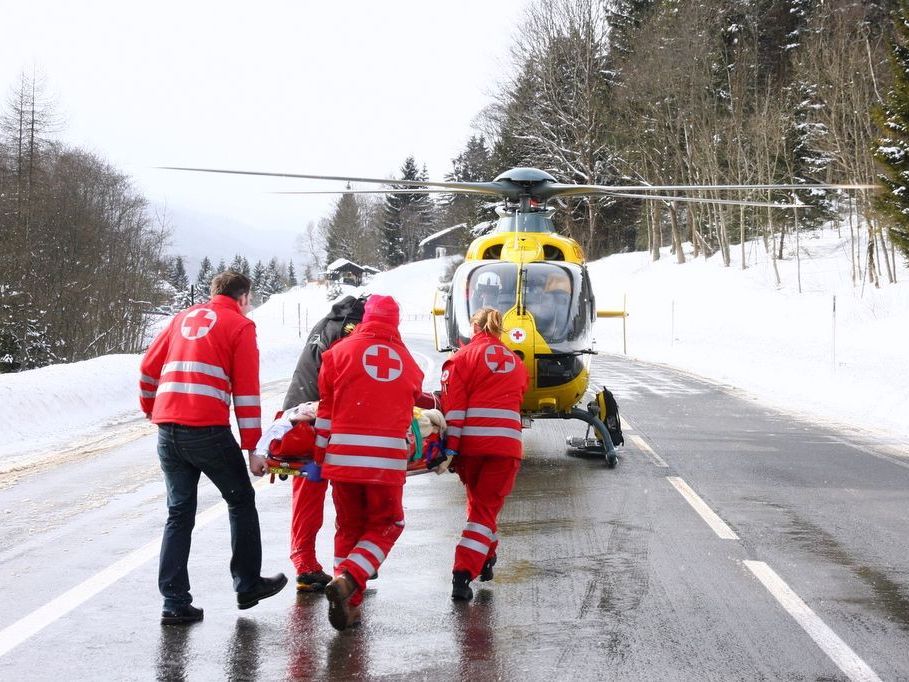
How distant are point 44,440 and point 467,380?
851 cm

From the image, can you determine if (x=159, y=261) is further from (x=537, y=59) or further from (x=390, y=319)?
(x=390, y=319)

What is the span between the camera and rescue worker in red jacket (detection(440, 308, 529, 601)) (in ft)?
18.8

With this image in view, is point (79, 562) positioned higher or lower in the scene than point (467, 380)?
lower

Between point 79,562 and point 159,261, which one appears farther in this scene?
point 159,261

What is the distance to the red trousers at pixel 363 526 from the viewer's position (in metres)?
4.96

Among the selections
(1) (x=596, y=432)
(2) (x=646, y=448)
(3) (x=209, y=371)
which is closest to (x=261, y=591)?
(3) (x=209, y=371)

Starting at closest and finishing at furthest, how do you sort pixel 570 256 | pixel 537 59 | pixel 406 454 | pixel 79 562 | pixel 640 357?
pixel 406 454 < pixel 79 562 < pixel 570 256 < pixel 640 357 < pixel 537 59

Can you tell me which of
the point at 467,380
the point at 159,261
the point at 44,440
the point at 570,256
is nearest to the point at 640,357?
the point at 570,256

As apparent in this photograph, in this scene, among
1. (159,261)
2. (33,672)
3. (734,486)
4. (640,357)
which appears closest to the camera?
(33,672)

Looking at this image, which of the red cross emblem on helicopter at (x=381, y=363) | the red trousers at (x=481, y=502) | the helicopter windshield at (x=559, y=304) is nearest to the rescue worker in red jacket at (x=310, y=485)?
the red cross emblem on helicopter at (x=381, y=363)

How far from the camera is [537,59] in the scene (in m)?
51.6

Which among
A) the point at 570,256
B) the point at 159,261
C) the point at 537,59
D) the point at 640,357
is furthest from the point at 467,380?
the point at 159,261

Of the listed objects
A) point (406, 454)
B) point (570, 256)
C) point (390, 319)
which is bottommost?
point (406, 454)

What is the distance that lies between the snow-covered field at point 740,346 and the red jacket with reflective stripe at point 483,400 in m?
7.08
